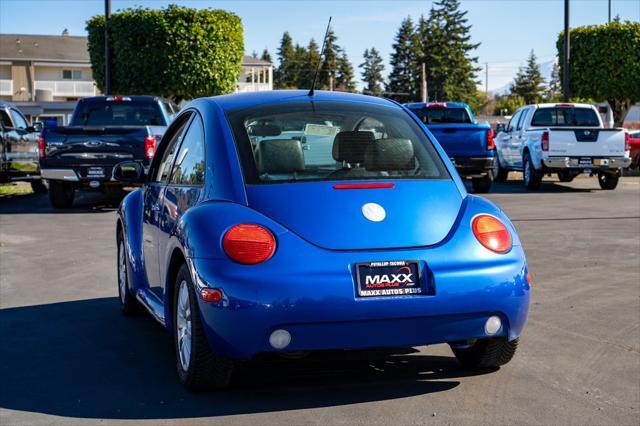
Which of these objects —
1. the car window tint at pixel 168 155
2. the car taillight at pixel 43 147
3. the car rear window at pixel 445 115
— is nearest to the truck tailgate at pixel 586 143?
the car rear window at pixel 445 115

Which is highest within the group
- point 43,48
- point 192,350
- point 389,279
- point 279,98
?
point 43,48

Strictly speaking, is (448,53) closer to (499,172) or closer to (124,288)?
(499,172)

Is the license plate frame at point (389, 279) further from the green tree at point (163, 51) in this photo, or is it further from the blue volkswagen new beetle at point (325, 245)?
the green tree at point (163, 51)

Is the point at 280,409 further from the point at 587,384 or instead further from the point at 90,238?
the point at 90,238

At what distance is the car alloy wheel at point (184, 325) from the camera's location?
17.9 ft

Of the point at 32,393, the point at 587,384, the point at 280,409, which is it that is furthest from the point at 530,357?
the point at 32,393

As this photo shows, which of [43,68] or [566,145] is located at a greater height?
[43,68]

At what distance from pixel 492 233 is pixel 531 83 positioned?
6064 inches

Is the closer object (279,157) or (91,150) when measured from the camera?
(279,157)

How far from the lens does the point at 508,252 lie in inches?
210

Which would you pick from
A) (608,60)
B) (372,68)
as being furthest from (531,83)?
(608,60)

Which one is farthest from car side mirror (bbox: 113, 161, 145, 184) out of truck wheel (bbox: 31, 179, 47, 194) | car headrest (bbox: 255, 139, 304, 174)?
truck wheel (bbox: 31, 179, 47, 194)

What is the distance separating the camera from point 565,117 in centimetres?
2333

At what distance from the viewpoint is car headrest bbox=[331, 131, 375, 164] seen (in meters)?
5.75
